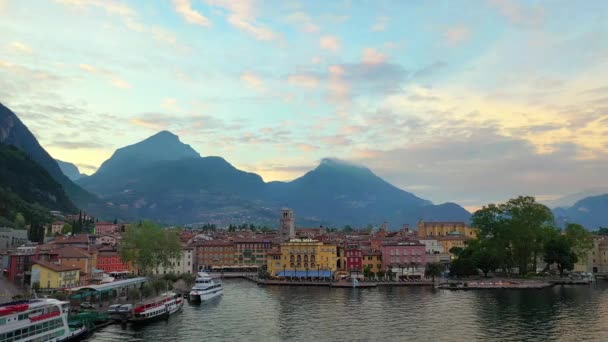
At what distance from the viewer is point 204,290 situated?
7944cm

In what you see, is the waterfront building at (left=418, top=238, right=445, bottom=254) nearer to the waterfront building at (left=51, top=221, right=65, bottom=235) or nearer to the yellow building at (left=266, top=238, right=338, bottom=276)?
the yellow building at (left=266, top=238, right=338, bottom=276)

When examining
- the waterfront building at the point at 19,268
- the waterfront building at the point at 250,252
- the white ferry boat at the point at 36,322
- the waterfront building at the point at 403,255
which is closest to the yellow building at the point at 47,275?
the waterfront building at the point at 19,268

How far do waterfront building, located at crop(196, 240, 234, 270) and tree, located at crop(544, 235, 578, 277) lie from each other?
3058 inches

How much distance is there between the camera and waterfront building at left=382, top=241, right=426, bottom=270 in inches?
4454

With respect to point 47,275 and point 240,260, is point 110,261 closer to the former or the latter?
point 47,275

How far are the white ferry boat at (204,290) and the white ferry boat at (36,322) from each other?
1061 inches

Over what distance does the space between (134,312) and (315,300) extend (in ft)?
92.3

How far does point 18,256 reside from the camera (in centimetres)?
7356

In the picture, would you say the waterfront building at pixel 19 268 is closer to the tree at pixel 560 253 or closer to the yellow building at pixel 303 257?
the yellow building at pixel 303 257

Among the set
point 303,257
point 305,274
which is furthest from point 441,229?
point 305,274

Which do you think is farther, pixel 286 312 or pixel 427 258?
pixel 427 258

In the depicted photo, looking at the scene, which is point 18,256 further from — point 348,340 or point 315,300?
point 348,340

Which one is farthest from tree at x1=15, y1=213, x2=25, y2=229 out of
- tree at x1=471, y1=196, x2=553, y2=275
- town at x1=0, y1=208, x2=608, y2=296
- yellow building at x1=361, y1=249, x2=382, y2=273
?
tree at x1=471, y1=196, x2=553, y2=275

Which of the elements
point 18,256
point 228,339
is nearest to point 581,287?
point 228,339
